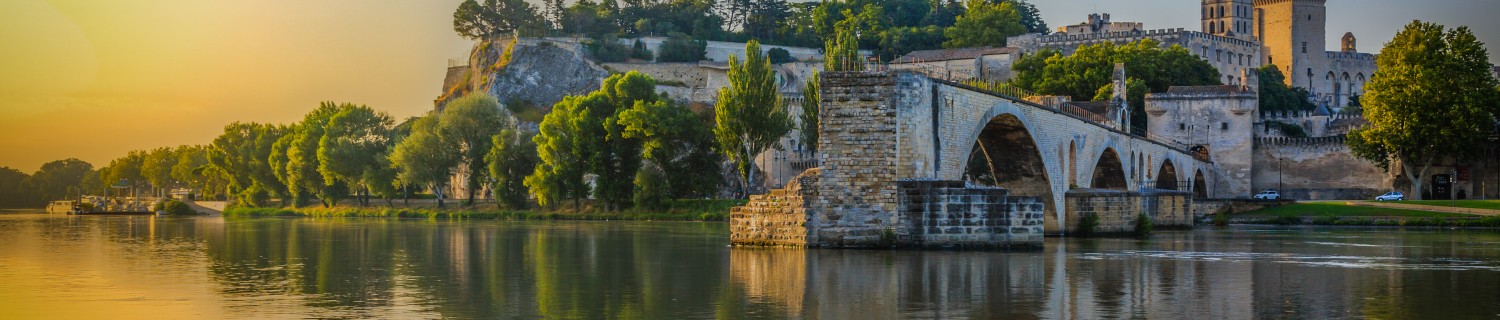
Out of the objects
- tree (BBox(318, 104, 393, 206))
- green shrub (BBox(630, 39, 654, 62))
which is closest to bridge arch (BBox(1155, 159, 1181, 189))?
tree (BBox(318, 104, 393, 206))

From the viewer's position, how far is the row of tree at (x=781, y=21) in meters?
103

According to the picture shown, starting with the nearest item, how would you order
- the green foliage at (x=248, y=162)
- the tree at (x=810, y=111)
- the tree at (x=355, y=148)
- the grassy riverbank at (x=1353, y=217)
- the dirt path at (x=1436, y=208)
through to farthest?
the grassy riverbank at (x=1353, y=217)
the dirt path at (x=1436, y=208)
the tree at (x=810, y=111)
the tree at (x=355, y=148)
the green foliage at (x=248, y=162)

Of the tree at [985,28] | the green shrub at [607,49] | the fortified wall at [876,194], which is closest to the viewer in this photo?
the fortified wall at [876,194]

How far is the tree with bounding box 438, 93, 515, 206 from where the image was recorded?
67.9 m

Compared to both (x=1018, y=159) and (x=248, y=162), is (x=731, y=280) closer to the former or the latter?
(x=1018, y=159)

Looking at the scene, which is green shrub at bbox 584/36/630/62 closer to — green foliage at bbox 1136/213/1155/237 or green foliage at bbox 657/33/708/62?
green foliage at bbox 657/33/708/62

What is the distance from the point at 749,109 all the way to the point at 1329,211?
20.8 metres

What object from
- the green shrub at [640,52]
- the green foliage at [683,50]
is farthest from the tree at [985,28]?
the green shrub at [640,52]

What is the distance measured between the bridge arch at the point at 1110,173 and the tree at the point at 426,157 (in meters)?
28.4

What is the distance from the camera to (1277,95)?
9131 cm

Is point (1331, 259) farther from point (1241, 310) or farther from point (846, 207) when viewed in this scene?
point (1241, 310)

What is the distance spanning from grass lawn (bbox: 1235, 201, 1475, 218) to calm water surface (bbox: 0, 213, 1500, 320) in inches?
610

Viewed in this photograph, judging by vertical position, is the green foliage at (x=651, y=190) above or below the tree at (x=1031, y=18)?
below

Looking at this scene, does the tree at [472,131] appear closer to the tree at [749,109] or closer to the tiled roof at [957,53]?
the tree at [749,109]
